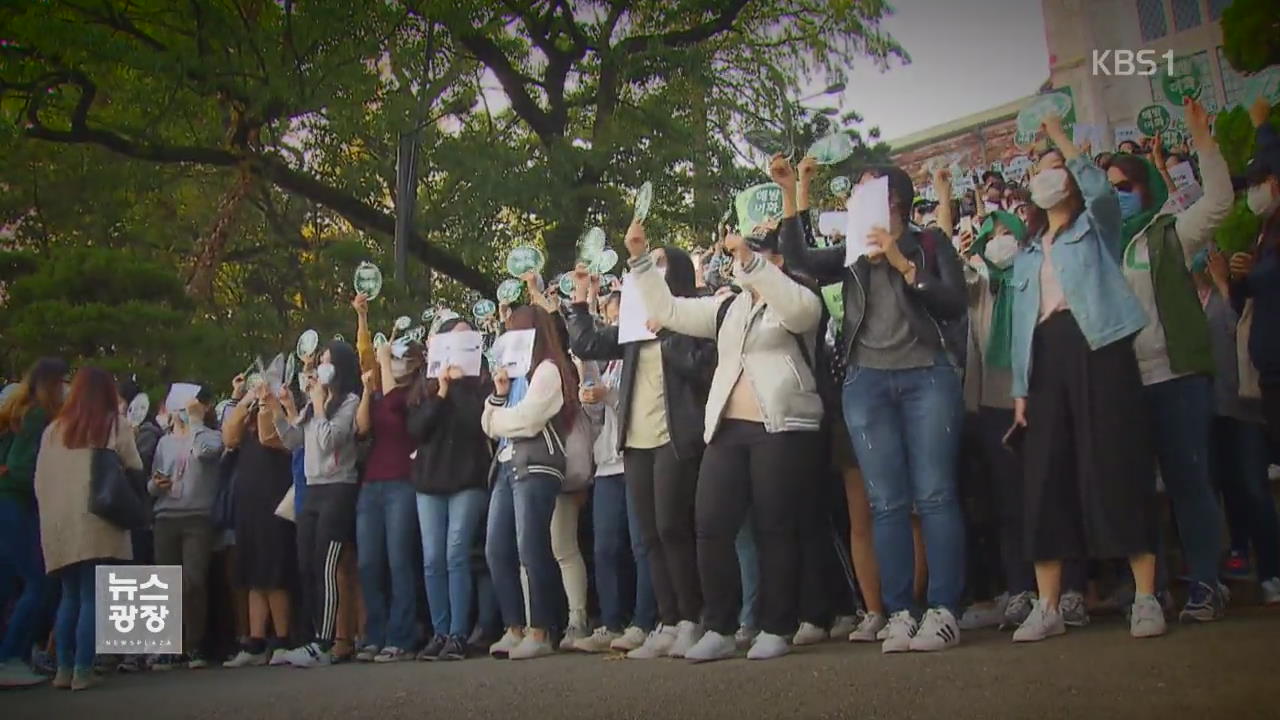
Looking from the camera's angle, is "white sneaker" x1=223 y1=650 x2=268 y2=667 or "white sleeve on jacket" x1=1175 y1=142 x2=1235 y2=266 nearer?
"white sleeve on jacket" x1=1175 y1=142 x2=1235 y2=266

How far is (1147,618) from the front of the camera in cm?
319

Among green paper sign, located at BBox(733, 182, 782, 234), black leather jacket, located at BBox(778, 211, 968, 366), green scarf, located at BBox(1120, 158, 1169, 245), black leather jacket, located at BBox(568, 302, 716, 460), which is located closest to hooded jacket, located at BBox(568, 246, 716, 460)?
black leather jacket, located at BBox(568, 302, 716, 460)

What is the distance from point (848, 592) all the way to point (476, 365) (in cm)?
168

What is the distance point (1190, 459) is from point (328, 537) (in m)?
3.22

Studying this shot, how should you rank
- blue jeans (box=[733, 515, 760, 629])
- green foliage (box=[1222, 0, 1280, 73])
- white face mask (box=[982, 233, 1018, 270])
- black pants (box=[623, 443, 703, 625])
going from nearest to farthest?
green foliage (box=[1222, 0, 1280, 73])
black pants (box=[623, 443, 703, 625])
white face mask (box=[982, 233, 1018, 270])
blue jeans (box=[733, 515, 760, 629])

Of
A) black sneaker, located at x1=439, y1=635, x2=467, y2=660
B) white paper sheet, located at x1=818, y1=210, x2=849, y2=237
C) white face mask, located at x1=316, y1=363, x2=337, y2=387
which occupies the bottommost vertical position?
black sneaker, located at x1=439, y1=635, x2=467, y2=660

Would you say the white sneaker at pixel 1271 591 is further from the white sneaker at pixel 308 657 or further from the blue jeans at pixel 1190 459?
the white sneaker at pixel 308 657

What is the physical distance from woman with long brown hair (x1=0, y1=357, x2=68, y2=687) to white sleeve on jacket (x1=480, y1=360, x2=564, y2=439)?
1850 mm

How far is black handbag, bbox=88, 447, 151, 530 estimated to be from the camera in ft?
15.2

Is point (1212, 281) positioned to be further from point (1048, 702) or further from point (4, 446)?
point (4, 446)

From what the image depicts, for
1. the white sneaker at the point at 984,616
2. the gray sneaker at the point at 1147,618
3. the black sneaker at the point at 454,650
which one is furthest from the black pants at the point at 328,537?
the gray sneaker at the point at 1147,618

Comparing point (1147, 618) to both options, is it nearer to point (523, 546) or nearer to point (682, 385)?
point (682, 385)

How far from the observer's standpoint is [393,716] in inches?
132
